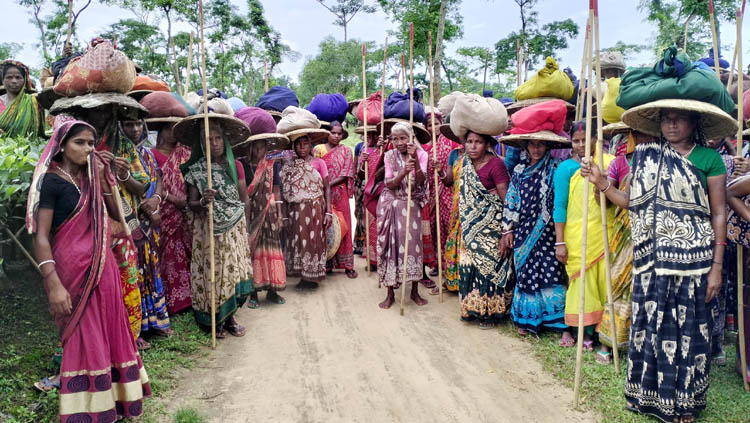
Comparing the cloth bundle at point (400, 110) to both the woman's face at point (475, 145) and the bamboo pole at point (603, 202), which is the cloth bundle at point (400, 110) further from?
the bamboo pole at point (603, 202)

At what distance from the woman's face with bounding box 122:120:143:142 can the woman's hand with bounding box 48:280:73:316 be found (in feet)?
6.11

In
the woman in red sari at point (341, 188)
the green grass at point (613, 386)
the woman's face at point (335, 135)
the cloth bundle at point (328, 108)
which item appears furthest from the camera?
the cloth bundle at point (328, 108)

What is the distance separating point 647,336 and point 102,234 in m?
3.63

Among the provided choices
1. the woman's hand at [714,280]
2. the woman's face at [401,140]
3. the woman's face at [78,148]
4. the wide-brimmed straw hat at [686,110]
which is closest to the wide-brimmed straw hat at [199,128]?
the woman's face at [78,148]

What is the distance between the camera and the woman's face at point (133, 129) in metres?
4.29

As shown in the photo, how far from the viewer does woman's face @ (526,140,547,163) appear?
456 centimetres

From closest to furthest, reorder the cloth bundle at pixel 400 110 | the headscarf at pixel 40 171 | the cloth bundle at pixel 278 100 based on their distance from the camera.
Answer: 1. the headscarf at pixel 40 171
2. the cloth bundle at pixel 400 110
3. the cloth bundle at pixel 278 100

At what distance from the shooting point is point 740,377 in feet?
12.4

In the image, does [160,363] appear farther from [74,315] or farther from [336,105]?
[336,105]

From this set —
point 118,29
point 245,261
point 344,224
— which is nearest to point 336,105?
point 344,224

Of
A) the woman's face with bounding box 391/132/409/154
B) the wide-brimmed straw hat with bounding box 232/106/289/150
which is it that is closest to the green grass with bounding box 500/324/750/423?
the woman's face with bounding box 391/132/409/154

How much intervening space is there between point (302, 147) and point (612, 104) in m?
3.62

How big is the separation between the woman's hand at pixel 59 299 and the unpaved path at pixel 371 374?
1103 millimetres

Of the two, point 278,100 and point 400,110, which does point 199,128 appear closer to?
point 400,110
